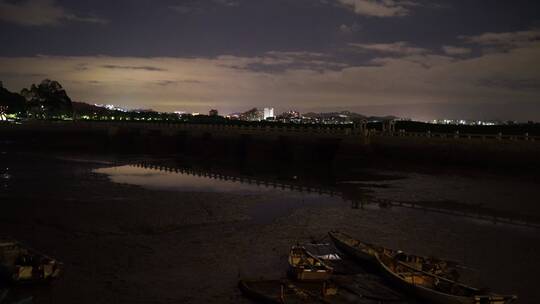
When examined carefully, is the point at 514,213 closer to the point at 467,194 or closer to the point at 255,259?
the point at 467,194

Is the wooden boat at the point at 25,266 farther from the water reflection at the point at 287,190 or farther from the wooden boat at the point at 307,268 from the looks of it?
the water reflection at the point at 287,190

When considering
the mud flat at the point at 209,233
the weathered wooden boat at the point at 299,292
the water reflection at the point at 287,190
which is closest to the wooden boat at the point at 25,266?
the mud flat at the point at 209,233

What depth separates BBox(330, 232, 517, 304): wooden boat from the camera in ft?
49.7

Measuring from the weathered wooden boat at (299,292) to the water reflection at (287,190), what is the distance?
12.5 metres

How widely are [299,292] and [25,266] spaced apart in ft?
30.2

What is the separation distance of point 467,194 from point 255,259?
73.3ft

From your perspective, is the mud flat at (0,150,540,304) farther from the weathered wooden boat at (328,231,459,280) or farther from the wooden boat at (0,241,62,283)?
the weathered wooden boat at (328,231,459,280)

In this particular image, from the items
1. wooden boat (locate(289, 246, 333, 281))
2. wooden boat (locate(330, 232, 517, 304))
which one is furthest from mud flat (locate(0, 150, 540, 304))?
wooden boat (locate(330, 232, 517, 304))

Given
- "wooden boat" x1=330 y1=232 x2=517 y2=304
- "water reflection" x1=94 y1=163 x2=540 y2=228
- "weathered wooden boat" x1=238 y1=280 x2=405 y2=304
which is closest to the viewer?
A: "wooden boat" x1=330 y1=232 x2=517 y2=304

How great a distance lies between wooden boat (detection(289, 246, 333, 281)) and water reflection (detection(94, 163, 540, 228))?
10.9 meters

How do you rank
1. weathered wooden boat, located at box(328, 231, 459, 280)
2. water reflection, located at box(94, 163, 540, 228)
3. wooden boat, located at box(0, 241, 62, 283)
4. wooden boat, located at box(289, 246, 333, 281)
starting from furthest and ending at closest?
water reflection, located at box(94, 163, 540, 228), weathered wooden boat, located at box(328, 231, 459, 280), wooden boat, located at box(289, 246, 333, 281), wooden boat, located at box(0, 241, 62, 283)

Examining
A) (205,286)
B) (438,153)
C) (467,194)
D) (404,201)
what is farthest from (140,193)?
(438,153)

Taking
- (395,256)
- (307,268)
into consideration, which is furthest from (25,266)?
(395,256)

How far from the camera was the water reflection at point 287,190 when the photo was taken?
3113cm
